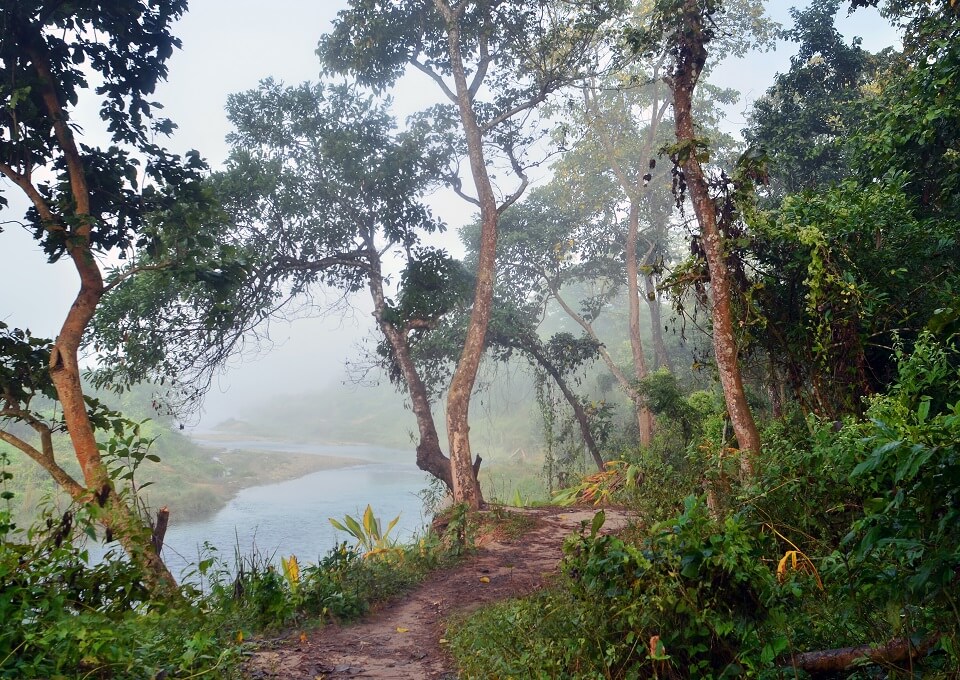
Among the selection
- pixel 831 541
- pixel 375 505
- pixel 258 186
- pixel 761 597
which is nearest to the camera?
pixel 761 597

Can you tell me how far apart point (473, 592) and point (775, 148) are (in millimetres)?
11152

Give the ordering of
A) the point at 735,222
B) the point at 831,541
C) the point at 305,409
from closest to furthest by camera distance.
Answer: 1. the point at 831,541
2. the point at 735,222
3. the point at 305,409

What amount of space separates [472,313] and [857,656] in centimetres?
982

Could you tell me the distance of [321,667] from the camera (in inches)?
202

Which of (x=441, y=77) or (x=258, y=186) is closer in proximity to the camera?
(x=258, y=186)

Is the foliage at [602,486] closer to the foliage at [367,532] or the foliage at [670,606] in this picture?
the foliage at [367,532]

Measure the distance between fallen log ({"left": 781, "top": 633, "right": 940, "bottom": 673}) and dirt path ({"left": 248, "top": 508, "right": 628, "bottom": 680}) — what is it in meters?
2.51

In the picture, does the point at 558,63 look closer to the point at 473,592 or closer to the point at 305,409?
the point at 473,592

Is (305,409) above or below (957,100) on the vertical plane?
above

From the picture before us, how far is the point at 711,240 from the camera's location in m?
6.61

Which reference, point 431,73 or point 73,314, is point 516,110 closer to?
point 431,73

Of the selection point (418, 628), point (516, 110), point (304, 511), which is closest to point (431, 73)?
point (516, 110)

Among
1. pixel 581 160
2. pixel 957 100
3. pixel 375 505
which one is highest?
pixel 581 160

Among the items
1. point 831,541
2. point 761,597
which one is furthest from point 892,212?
point 761,597
